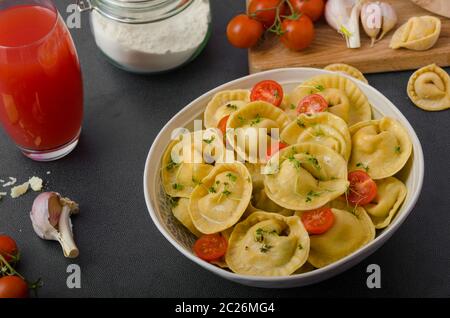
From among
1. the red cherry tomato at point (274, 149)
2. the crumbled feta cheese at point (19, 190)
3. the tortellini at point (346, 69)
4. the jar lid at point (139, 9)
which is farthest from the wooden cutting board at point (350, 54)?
the crumbled feta cheese at point (19, 190)

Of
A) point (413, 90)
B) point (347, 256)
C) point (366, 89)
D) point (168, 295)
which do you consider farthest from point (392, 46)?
point (168, 295)

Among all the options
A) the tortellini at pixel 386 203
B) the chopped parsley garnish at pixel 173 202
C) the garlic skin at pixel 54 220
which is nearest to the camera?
the tortellini at pixel 386 203

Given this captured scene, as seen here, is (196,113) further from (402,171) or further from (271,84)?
(402,171)

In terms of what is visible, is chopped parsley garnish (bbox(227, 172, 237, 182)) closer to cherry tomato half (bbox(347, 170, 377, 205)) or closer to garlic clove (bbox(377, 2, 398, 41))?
cherry tomato half (bbox(347, 170, 377, 205))

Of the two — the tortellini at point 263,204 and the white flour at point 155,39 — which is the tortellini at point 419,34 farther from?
the tortellini at point 263,204

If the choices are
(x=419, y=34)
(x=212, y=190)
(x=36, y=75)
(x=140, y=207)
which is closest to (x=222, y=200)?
(x=212, y=190)

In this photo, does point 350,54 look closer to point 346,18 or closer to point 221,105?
point 346,18

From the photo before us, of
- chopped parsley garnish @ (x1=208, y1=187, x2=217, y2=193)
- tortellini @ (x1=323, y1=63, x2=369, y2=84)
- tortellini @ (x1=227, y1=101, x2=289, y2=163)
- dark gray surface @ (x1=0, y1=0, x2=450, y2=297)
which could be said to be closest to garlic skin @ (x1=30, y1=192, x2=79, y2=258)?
dark gray surface @ (x1=0, y1=0, x2=450, y2=297)
